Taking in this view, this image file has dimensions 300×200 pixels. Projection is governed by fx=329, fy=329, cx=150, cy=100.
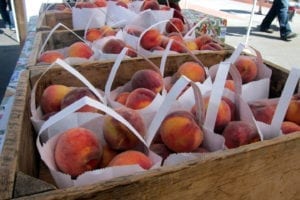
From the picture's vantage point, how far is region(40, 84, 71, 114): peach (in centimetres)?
83

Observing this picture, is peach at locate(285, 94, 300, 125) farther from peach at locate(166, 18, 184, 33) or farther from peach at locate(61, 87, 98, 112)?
peach at locate(166, 18, 184, 33)

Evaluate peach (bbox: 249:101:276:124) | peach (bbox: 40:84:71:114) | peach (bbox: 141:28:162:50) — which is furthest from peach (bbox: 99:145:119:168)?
peach (bbox: 141:28:162:50)

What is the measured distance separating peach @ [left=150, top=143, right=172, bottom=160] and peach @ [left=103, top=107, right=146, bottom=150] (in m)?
0.04

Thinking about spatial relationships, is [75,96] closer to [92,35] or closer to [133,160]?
[133,160]

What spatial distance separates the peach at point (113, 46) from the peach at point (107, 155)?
1.63 feet

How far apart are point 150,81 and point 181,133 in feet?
0.84

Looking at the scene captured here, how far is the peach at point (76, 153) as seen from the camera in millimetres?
602

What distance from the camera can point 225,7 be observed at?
8555 mm

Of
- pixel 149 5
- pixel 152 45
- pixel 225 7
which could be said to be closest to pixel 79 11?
pixel 149 5

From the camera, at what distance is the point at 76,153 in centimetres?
60

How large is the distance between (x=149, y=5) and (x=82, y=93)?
37.1 inches

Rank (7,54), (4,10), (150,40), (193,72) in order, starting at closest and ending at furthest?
(193,72), (150,40), (7,54), (4,10)

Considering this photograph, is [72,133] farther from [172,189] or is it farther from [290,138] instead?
[290,138]

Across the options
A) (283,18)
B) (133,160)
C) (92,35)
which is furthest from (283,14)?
(133,160)
